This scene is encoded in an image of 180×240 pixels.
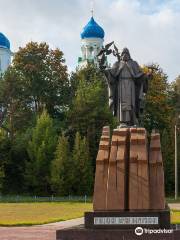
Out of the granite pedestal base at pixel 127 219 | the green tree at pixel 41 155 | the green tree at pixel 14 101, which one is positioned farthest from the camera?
the green tree at pixel 14 101

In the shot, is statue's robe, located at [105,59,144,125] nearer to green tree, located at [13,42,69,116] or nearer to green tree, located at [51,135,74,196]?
green tree, located at [51,135,74,196]

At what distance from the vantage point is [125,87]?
57.0 feet

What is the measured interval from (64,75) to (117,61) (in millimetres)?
38212

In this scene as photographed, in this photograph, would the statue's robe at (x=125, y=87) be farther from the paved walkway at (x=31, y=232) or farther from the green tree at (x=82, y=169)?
the green tree at (x=82, y=169)

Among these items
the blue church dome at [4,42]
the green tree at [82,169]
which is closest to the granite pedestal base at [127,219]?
the green tree at [82,169]

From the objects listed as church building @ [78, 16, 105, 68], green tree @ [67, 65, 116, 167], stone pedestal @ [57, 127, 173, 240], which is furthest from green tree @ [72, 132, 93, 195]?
stone pedestal @ [57, 127, 173, 240]

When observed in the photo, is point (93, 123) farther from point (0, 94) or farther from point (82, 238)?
point (82, 238)

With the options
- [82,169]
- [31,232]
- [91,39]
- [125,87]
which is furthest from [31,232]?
[91,39]

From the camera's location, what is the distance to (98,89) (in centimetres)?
5319

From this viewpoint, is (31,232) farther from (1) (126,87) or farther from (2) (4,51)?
(2) (4,51)

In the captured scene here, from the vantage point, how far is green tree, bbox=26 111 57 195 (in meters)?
48.7

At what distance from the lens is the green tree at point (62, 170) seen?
47.0 m

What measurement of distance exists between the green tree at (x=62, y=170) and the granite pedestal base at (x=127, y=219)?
104ft

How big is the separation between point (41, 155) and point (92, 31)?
2382cm
